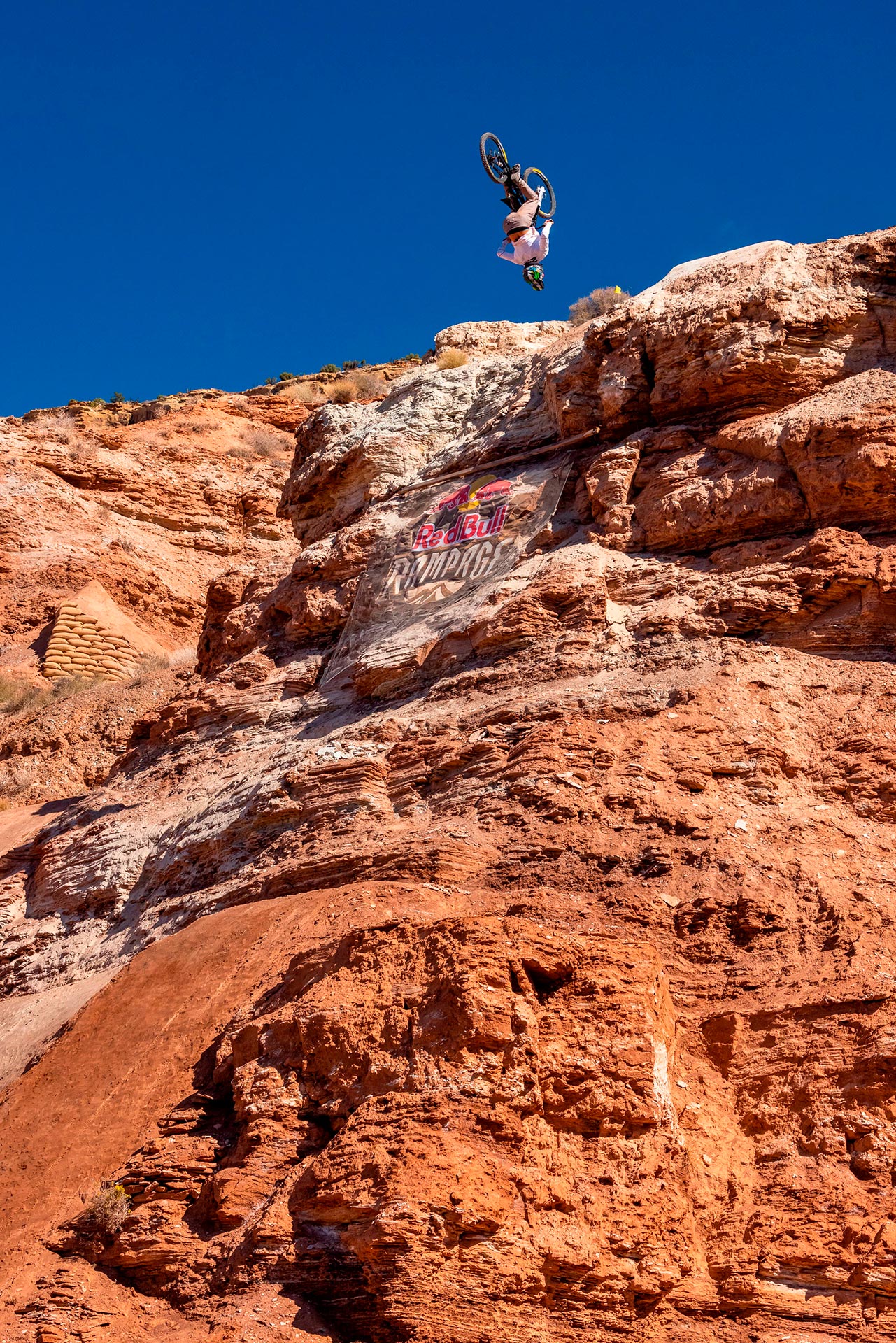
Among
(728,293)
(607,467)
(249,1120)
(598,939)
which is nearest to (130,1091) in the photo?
(249,1120)

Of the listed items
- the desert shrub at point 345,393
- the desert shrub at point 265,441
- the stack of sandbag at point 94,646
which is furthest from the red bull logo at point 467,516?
the desert shrub at point 265,441

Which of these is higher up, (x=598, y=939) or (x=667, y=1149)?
(x=598, y=939)

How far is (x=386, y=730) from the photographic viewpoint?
10.3 m

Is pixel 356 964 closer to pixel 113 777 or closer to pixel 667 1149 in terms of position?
pixel 667 1149

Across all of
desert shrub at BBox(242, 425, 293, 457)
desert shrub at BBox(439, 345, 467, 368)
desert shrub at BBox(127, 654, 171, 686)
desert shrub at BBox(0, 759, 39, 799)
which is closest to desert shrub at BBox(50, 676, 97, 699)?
desert shrub at BBox(127, 654, 171, 686)

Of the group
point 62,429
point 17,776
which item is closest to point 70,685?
point 17,776

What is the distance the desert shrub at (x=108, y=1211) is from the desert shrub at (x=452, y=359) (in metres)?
11.3

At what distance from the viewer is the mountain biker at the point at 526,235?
15320mm

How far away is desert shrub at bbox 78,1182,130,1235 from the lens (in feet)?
21.6

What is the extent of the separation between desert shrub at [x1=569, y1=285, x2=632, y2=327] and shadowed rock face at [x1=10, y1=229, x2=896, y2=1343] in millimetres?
1495

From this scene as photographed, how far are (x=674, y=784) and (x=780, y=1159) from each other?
109 inches

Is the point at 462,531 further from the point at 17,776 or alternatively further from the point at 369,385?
the point at 369,385

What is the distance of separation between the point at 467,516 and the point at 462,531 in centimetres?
21

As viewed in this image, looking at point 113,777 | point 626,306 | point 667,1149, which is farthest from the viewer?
point 113,777
